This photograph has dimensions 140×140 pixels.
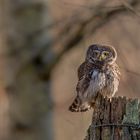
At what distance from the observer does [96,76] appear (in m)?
7.37

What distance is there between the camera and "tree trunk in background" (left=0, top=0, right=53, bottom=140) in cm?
1198

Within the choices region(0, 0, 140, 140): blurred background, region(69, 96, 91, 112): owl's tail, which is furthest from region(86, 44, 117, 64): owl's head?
region(0, 0, 140, 140): blurred background

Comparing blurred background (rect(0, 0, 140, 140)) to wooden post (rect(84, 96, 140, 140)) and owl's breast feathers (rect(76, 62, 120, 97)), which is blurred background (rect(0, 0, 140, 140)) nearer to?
owl's breast feathers (rect(76, 62, 120, 97))

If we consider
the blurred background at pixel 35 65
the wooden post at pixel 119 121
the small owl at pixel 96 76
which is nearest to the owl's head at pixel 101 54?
the small owl at pixel 96 76

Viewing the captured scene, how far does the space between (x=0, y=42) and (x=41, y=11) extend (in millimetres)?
887

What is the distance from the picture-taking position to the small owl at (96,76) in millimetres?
7285

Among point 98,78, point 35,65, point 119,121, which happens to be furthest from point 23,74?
point 119,121

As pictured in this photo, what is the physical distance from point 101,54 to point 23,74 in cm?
476

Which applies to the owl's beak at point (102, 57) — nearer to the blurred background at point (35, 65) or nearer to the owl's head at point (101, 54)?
the owl's head at point (101, 54)

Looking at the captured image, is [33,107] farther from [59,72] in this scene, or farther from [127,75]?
[127,75]

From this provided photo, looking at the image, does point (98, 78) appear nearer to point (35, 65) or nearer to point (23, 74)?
point (35, 65)

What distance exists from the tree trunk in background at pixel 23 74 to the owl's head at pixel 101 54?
14.5 ft

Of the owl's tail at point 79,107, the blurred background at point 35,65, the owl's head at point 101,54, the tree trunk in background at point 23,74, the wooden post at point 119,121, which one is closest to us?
the wooden post at point 119,121

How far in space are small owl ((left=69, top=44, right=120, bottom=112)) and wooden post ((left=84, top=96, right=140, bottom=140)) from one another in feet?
3.67
